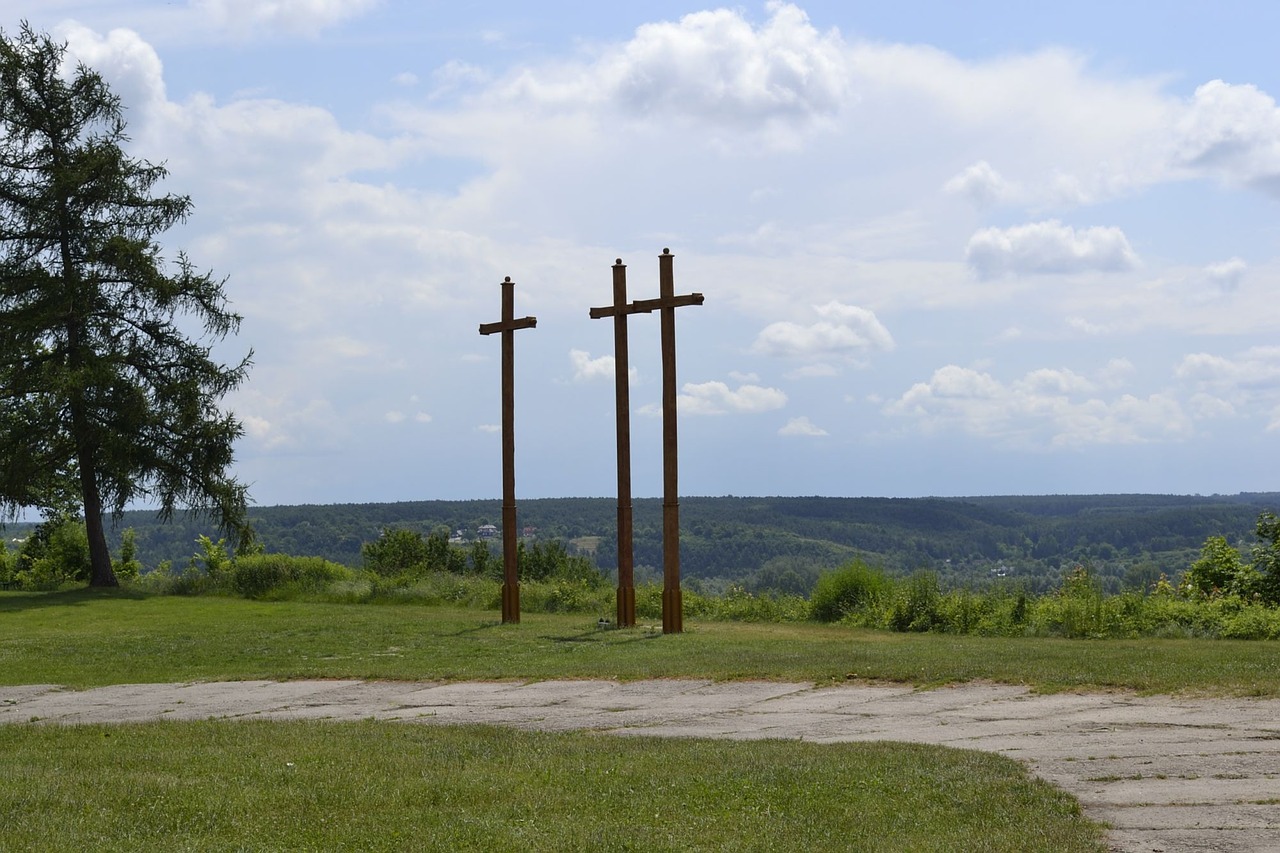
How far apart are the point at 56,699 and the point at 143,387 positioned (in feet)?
55.9

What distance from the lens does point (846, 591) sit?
21.2 metres

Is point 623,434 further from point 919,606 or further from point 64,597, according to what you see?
point 64,597

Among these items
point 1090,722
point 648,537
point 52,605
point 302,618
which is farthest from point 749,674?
point 648,537

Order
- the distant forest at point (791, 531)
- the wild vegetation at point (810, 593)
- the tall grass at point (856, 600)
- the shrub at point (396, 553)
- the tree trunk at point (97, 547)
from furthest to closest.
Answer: the distant forest at point (791, 531)
the shrub at point (396, 553)
the tree trunk at point (97, 547)
the wild vegetation at point (810, 593)
the tall grass at point (856, 600)

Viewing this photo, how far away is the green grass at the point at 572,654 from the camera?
12375mm

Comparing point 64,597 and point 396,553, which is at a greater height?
point 396,553

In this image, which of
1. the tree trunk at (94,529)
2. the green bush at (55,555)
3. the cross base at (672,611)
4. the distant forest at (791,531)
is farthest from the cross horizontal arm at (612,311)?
the distant forest at (791,531)

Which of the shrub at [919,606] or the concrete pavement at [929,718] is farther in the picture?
the shrub at [919,606]

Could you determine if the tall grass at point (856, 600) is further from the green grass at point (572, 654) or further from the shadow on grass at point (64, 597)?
the shadow on grass at point (64, 597)

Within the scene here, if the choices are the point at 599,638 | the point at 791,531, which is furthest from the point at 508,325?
the point at 791,531

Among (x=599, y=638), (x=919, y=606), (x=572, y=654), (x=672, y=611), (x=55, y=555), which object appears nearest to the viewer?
(x=572, y=654)

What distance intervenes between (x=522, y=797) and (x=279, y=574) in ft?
78.1

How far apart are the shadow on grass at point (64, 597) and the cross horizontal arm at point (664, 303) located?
14.4m

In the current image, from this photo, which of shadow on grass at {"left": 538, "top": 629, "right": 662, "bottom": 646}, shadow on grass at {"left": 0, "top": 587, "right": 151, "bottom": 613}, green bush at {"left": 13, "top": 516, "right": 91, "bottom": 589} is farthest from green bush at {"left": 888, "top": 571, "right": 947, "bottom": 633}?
green bush at {"left": 13, "top": 516, "right": 91, "bottom": 589}
